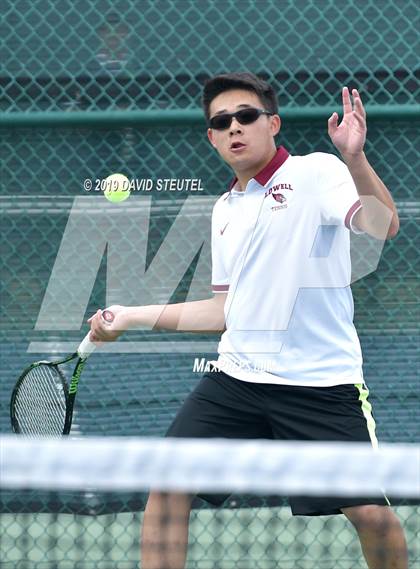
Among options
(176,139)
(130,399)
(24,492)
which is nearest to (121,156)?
(176,139)

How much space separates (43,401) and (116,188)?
1.01m

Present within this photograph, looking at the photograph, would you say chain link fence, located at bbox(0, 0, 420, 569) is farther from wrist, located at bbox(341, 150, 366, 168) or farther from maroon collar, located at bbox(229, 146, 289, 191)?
wrist, located at bbox(341, 150, 366, 168)

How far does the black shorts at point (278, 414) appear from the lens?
2.87 metres

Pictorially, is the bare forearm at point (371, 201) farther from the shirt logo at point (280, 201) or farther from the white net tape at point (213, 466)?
the white net tape at point (213, 466)

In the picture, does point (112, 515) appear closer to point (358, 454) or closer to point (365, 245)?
point (365, 245)

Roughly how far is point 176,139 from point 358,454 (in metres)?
2.30

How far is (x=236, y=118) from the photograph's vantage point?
3.08m

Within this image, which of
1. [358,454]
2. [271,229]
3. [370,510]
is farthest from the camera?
[271,229]

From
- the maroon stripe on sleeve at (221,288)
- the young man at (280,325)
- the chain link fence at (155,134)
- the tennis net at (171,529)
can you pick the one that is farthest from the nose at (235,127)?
the chain link fence at (155,134)

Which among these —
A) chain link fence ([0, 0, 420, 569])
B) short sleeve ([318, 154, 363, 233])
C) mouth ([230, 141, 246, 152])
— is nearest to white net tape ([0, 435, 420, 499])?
short sleeve ([318, 154, 363, 233])

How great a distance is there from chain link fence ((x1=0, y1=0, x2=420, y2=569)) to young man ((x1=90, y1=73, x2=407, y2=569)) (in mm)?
958

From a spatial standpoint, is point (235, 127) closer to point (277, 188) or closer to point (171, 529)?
point (277, 188)

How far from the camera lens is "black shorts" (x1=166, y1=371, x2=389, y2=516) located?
287cm

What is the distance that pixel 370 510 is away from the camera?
2.74m
